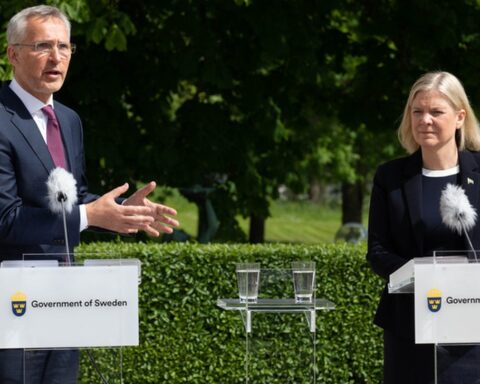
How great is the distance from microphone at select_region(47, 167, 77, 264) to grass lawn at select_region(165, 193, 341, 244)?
27336mm

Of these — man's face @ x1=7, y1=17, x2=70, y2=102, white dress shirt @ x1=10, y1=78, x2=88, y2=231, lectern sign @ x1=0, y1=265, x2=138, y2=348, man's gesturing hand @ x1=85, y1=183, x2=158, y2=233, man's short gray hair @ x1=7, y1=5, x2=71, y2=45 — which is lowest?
lectern sign @ x1=0, y1=265, x2=138, y2=348

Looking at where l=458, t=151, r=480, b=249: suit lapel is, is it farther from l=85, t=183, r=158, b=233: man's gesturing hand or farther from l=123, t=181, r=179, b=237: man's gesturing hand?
l=85, t=183, r=158, b=233: man's gesturing hand

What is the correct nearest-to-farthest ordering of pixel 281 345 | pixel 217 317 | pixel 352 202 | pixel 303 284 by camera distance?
pixel 303 284, pixel 281 345, pixel 217 317, pixel 352 202

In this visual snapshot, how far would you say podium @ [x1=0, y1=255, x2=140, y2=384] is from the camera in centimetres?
412

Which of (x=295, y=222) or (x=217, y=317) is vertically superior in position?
(x=295, y=222)

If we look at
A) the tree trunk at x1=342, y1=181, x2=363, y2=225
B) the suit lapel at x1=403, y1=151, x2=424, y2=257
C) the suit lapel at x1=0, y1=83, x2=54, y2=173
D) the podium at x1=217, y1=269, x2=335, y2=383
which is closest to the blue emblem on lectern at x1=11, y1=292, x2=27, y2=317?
the suit lapel at x1=0, y1=83, x2=54, y2=173

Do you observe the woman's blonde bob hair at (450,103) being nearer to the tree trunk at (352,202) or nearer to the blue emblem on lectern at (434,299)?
the blue emblem on lectern at (434,299)

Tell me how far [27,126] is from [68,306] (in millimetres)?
783

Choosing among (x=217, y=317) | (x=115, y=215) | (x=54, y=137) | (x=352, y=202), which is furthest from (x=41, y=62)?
(x=352, y=202)

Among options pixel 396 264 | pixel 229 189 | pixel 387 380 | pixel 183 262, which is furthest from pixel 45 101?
pixel 229 189

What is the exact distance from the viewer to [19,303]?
412 centimetres

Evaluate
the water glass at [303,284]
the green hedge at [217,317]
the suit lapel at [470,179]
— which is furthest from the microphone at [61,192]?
the green hedge at [217,317]

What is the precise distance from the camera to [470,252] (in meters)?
4.48

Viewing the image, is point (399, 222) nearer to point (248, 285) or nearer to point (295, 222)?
point (248, 285)
